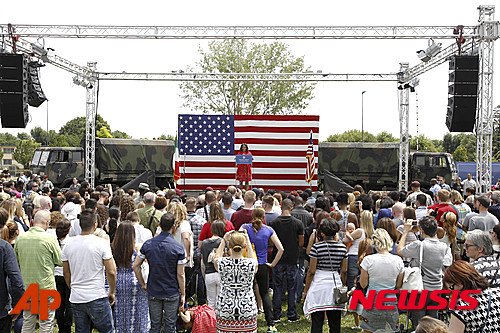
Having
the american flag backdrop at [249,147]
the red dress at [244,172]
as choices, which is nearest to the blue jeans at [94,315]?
the red dress at [244,172]

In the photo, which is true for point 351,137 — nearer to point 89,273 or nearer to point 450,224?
point 450,224

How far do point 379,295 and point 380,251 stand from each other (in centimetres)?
40

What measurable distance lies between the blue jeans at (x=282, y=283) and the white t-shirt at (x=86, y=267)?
269cm

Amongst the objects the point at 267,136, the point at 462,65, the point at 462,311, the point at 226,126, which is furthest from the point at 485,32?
the point at 462,311

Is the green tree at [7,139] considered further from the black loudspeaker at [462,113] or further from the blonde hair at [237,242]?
the blonde hair at [237,242]

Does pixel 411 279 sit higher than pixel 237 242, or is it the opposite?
pixel 237 242

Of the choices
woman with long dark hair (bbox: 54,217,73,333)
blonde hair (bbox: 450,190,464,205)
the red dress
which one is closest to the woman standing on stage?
the red dress

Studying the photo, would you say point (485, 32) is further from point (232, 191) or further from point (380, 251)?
point (380, 251)

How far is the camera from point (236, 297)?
441 cm

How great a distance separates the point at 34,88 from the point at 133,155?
26.6 ft

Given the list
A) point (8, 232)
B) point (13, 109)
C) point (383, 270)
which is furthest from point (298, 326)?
point (13, 109)

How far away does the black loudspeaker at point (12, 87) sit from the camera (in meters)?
12.7

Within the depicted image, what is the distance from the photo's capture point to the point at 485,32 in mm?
12953

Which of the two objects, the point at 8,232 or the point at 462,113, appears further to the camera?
the point at 462,113
